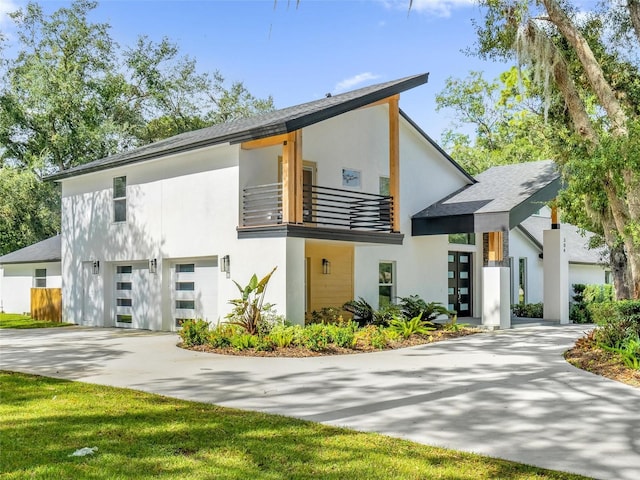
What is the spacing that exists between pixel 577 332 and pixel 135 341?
11.5 m

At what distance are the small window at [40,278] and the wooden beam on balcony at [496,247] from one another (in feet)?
55.2

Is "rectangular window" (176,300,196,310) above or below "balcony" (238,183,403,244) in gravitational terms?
below

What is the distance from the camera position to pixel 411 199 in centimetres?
1930

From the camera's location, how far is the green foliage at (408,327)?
14516 millimetres

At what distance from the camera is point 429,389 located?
832cm

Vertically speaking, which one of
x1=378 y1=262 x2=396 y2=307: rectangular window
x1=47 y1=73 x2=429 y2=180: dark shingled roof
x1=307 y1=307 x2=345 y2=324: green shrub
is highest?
x1=47 y1=73 x2=429 y2=180: dark shingled roof

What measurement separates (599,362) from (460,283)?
1088cm

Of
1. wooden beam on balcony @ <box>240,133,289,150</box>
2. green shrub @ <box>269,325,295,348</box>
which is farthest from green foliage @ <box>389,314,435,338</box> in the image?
wooden beam on balcony @ <box>240,133,289,150</box>

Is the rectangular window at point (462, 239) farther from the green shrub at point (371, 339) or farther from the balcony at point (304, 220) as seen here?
the green shrub at point (371, 339)

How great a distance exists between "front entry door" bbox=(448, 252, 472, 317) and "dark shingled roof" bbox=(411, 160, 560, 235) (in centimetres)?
228

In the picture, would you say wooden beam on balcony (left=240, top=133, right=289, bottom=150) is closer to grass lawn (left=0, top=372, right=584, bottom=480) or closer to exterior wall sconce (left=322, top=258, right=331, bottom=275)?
exterior wall sconce (left=322, top=258, right=331, bottom=275)

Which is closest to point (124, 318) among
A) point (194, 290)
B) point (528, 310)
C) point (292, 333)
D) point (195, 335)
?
point (194, 290)

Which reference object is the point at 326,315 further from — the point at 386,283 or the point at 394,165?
the point at 394,165

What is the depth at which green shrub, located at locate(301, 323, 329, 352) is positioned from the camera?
12156mm
